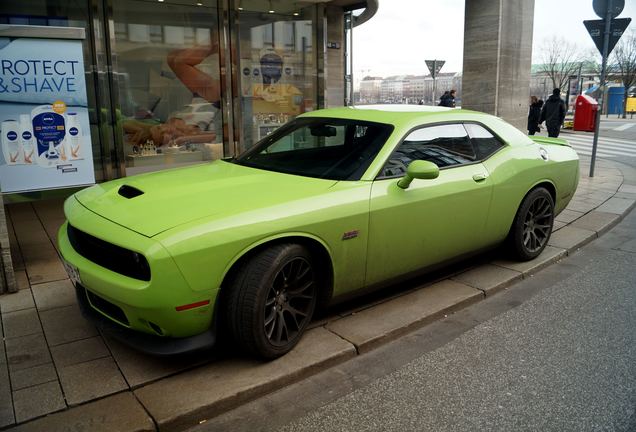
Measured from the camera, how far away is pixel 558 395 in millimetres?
3205

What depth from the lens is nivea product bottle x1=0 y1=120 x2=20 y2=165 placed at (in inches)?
200

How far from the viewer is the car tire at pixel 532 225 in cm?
532

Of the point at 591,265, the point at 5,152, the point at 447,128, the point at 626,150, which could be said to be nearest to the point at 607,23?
the point at 591,265

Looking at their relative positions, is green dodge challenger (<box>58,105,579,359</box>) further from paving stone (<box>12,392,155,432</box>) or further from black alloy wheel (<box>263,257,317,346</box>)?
paving stone (<box>12,392,155,432</box>)

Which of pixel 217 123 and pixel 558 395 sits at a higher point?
pixel 217 123

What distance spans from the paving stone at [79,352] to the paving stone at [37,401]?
266 millimetres

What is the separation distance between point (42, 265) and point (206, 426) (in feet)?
10.2

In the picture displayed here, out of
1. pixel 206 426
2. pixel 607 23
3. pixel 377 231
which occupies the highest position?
pixel 607 23

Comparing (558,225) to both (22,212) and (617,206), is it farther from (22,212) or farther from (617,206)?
(22,212)

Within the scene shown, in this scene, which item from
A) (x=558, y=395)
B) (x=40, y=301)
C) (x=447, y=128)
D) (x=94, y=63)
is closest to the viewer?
(x=558, y=395)

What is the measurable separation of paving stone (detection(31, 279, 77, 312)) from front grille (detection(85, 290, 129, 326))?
3.31 ft

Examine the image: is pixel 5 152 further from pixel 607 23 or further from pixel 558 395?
pixel 607 23

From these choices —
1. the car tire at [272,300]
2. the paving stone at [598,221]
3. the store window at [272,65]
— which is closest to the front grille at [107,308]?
the car tire at [272,300]

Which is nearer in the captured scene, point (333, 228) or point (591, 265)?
point (333, 228)
